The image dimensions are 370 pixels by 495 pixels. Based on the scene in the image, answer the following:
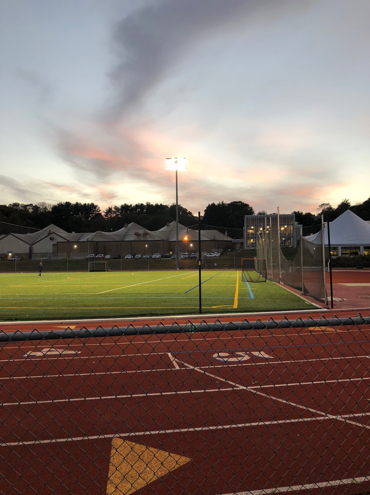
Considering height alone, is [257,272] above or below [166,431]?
below

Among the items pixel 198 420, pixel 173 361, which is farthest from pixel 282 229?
pixel 198 420

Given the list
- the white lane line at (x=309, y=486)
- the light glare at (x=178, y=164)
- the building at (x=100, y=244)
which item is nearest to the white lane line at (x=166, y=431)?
the white lane line at (x=309, y=486)

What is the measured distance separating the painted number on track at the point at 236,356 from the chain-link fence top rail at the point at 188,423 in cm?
19

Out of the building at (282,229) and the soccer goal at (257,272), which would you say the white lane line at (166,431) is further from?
the building at (282,229)

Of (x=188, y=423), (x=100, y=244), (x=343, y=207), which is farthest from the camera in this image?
(x=343, y=207)

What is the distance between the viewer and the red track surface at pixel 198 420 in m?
3.94

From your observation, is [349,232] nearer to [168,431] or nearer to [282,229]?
[282,229]

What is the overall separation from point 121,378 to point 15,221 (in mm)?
148159

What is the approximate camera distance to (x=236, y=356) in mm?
8359

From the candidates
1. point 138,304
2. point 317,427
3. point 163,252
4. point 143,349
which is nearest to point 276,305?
point 138,304

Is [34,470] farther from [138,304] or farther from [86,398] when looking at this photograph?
[138,304]

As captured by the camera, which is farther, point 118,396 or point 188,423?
point 118,396

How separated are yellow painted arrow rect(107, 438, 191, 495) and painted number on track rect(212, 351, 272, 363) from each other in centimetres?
376

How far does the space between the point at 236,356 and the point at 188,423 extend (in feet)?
11.3
